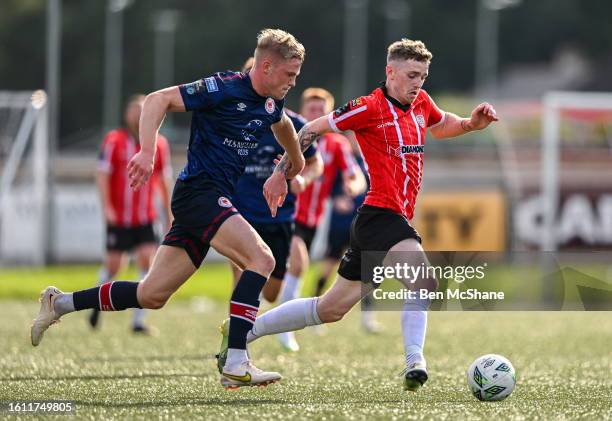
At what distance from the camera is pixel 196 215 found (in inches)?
306

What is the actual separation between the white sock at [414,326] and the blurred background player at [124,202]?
18.8 feet

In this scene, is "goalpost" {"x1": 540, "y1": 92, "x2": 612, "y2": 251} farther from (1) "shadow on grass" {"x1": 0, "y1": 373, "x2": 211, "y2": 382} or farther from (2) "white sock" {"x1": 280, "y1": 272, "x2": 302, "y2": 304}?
(1) "shadow on grass" {"x1": 0, "y1": 373, "x2": 211, "y2": 382}

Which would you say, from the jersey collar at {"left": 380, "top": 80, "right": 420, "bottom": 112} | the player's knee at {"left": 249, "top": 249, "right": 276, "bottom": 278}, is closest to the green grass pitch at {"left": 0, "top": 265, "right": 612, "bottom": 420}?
the player's knee at {"left": 249, "top": 249, "right": 276, "bottom": 278}

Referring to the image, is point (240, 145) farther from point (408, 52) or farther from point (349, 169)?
point (349, 169)

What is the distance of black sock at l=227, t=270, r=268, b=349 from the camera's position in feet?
25.2

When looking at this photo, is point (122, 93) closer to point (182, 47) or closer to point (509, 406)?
point (182, 47)

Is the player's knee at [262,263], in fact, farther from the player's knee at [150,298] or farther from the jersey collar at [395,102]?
the jersey collar at [395,102]

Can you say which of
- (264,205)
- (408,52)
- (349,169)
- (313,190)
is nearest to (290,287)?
(349,169)

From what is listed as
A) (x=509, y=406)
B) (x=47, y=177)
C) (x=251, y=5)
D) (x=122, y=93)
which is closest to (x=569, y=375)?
(x=509, y=406)

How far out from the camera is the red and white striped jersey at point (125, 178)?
1339 centimetres

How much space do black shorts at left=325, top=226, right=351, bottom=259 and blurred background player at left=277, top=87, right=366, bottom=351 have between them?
475mm

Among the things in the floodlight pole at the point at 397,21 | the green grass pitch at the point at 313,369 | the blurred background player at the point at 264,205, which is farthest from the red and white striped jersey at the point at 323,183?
the floodlight pole at the point at 397,21

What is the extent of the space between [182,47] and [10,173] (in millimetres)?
50982

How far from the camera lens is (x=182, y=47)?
238 feet
